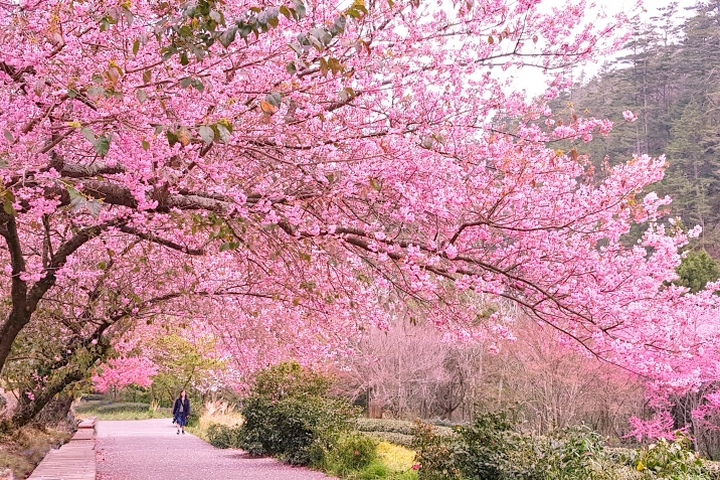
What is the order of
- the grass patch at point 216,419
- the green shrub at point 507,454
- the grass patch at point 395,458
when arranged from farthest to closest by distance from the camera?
the grass patch at point 216,419
the grass patch at point 395,458
the green shrub at point 507,454

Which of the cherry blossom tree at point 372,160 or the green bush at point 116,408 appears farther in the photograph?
the green bush at point 116,408

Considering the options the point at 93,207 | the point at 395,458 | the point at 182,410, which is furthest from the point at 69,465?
the point at 182,410

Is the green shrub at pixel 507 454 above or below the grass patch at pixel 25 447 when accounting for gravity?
above

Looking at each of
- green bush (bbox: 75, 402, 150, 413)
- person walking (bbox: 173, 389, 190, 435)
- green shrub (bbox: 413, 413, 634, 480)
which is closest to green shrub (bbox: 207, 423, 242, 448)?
person walking (bbox: 173, 389, 190, 435)

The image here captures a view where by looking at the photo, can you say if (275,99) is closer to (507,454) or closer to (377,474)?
(507,454)

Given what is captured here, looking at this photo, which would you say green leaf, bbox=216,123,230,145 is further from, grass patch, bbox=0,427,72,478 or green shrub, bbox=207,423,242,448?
green shrub, bbox=207,423,242,448

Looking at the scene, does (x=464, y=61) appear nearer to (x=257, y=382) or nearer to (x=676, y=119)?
(x=257, y=382)

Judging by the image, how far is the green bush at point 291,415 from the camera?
14.0 meters

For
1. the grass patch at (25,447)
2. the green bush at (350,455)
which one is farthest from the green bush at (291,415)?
the grass patch at (25,447)

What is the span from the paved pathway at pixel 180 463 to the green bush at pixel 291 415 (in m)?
0.43

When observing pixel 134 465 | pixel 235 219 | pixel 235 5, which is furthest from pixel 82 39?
pixel 134 465

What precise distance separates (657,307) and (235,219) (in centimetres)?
348

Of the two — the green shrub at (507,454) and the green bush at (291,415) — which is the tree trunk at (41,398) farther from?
the green shrub at (507,454)

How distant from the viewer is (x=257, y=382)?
16.5 m
